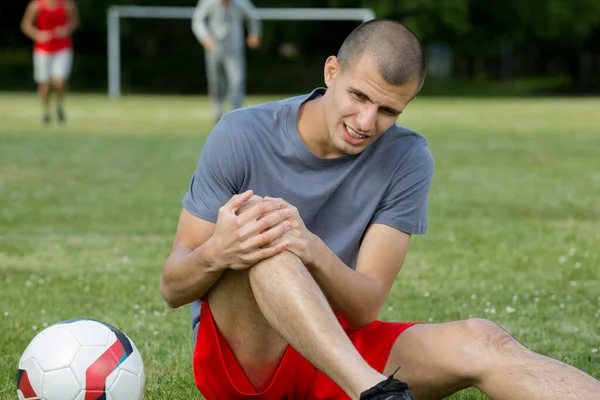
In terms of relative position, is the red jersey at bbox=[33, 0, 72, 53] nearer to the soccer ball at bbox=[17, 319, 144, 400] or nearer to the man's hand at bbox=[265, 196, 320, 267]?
the soccer ball at bbox=[17, 319, 144, 400]

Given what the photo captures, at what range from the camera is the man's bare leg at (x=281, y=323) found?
3.53 meters

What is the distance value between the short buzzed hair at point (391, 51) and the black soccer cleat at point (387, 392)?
1.17m

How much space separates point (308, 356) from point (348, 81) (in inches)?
42.8

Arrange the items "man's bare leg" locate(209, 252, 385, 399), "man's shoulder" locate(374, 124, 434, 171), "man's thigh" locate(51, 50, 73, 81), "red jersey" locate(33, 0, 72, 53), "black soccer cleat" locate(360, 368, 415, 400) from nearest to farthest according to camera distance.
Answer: "black soccer cleat" locate(360, 368, 415, 400) < "man's bare leg" locate(209, 252, 385, 399) < "man's shoulder" locate(374, 124, 434, 171) < "man's thigh" locate(51, 50, 73, 81) < "red jersey" locate(33, 0, 72, 53)

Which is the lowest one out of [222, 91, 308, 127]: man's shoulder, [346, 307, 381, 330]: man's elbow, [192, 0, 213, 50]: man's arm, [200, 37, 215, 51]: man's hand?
[200, 37, 215, 51]: man's hand

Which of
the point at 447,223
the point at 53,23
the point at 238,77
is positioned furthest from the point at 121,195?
the point at 53,23

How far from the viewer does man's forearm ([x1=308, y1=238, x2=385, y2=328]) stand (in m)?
3.90

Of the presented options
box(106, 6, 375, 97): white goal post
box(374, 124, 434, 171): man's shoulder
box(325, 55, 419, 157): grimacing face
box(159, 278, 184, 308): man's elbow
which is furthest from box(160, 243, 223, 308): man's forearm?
box(106, 6, 375, 97): white goal post

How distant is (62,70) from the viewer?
2069 centimetres

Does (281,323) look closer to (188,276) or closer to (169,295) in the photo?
(188,276)

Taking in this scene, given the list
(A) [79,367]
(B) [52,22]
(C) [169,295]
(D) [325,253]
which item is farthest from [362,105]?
(B) [52,22]

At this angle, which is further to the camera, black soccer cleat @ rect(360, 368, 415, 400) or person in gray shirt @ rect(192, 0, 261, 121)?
person in gray shirt @ rect(192, 0, 261, 121)

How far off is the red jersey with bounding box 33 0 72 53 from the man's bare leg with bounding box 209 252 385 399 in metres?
17.6

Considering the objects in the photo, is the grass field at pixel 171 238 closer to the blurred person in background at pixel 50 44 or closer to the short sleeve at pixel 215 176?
the short sleeve at pixel 215 176
